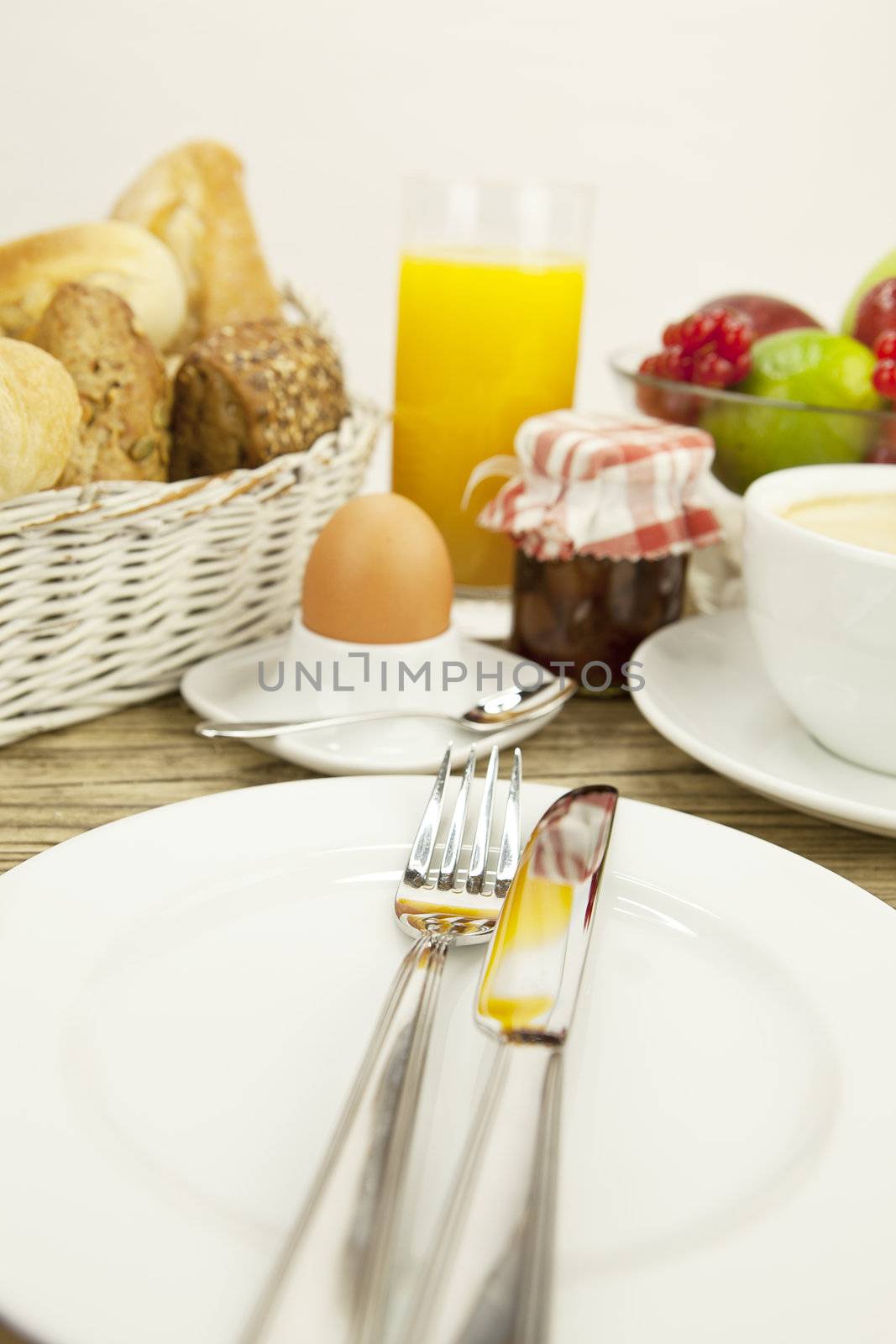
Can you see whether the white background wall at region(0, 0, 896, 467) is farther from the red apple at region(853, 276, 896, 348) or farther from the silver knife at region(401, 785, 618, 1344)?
the silver knife at region(401, 785, 618, 1344)

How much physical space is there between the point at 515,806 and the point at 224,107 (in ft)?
5.26

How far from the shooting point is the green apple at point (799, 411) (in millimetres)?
943

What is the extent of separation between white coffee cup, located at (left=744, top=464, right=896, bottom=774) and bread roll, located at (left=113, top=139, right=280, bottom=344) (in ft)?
1.71

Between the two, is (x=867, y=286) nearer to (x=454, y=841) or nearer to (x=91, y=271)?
(x=91, y=271)

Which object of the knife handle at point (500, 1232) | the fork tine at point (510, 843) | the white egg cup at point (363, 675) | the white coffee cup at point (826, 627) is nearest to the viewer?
the knife handle at point (500, 1232)

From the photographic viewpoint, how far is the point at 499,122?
6.30ft

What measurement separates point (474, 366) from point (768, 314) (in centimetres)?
27

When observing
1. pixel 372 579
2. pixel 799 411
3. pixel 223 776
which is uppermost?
pixel 799 411

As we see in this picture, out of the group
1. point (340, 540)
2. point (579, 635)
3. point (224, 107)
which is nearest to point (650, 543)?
point (579, 635)

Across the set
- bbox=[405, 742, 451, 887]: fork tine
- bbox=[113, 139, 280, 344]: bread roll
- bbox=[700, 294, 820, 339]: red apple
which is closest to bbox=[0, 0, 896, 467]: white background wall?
bbox=[113, 139, 280, 344]: bread roll

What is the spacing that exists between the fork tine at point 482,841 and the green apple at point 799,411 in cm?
47

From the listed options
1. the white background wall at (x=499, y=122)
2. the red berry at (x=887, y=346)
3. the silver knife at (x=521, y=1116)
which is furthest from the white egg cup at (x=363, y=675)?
the white background wall at (x=499, y=122)

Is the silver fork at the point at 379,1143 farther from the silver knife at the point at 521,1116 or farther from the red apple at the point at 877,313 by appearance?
the red apple at the point at 877,313

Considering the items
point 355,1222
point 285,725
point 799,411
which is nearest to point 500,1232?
point 355,1222
